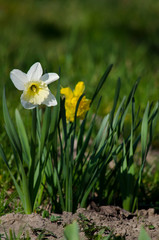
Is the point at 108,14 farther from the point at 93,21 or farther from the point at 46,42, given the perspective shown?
the point at 46,42

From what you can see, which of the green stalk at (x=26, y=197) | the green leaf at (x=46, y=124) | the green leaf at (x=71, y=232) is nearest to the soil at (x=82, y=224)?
the green stalk at (x=26, y=197)

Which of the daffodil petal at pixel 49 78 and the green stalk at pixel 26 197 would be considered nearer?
the daffodil petal at pixel 49 78

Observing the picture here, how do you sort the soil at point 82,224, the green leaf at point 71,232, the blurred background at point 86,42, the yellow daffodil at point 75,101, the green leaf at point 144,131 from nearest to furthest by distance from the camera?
the green leaf at point 71,232 < the soil at point 82,224 < the yellow daffodil at point 75,101 < the green leaf at point 144,131 < the blurred background at point 86,42

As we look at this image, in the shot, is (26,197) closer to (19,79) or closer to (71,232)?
(71,232)

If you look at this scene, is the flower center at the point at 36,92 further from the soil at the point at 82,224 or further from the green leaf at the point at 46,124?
the soil at the point at 82,224

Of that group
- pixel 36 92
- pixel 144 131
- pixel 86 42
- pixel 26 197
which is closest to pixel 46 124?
pixel 36 92

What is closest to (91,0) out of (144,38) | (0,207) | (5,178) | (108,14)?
(108,14)

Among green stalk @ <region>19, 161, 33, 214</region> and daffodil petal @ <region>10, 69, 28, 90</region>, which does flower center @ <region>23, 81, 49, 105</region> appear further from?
green stalk @ <region>19, 161, 33, 214</region>
